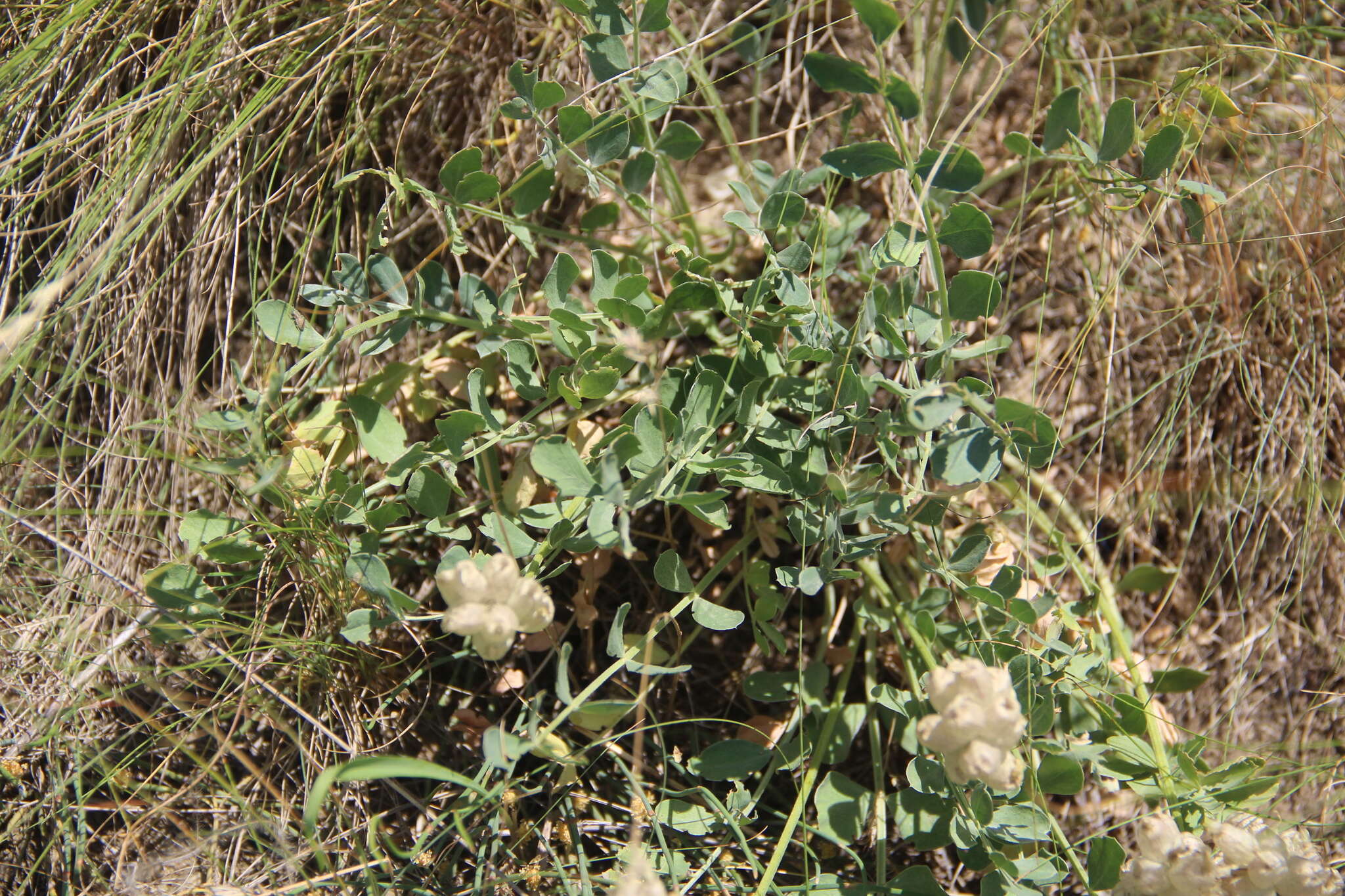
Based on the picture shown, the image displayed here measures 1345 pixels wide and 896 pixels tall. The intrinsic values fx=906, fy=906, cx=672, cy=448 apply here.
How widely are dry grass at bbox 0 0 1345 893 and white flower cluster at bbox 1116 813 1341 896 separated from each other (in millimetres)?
355

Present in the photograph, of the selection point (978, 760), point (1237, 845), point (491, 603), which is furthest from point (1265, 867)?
point (491, 603)

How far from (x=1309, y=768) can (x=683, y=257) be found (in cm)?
122

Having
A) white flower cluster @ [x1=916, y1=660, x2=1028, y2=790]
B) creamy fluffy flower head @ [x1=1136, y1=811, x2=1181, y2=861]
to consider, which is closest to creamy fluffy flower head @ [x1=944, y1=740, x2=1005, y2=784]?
white flower cluster @ [x1=916, y1=660, x2=1028, y2=790]

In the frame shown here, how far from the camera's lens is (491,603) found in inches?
43.1

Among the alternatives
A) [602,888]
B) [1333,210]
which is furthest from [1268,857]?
[1333,210]

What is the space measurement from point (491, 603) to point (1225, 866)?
3.46ft

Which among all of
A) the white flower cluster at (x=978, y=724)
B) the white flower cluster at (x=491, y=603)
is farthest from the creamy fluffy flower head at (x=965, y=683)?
the white flower cluster at (x=491, y=603)

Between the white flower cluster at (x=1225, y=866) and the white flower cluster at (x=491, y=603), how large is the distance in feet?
3.01

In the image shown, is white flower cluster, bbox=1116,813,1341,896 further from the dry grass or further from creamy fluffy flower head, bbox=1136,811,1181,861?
the dry grass

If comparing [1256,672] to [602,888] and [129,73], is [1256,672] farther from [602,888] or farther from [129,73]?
[129,73]

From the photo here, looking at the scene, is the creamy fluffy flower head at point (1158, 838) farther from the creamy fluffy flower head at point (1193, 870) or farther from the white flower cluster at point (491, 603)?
the white flower cluster at point (491, 603)

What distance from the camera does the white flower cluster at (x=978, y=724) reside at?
1.08 meters

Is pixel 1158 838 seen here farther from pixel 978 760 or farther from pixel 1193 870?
pixel 978 760

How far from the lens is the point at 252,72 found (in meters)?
1.69
